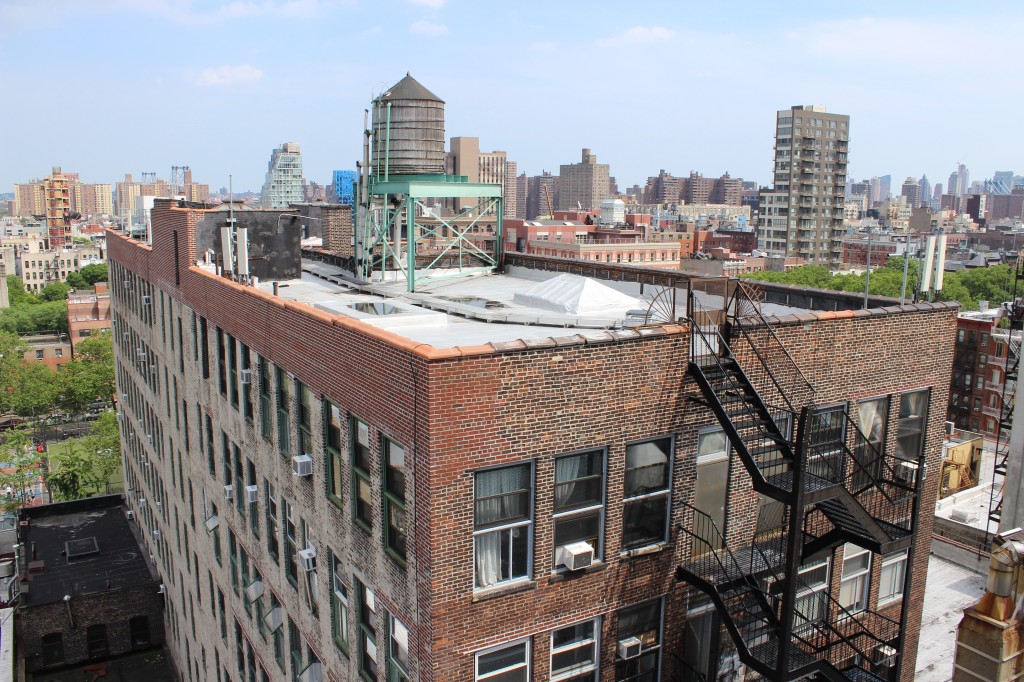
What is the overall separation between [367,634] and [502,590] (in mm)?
3616

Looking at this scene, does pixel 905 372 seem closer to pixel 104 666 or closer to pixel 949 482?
Result: pixel 104 666

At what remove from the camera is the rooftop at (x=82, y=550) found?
142 ft

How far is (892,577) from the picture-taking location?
17.7m

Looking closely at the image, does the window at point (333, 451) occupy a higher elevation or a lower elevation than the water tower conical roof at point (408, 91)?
lower

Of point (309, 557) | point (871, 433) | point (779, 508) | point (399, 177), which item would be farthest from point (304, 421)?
point (399, 177)

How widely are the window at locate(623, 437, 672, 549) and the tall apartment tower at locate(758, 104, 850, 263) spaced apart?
165m

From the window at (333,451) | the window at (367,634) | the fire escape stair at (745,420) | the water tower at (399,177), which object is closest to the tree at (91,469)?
the water tower at (399,177)

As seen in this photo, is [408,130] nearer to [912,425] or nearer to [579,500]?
[912,425]

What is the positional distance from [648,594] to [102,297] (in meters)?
126

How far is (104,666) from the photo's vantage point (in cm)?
4397

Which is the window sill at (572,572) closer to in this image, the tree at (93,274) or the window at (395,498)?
the window at (395,498)

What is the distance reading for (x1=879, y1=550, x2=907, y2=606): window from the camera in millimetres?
17531

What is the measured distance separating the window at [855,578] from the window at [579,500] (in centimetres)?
661

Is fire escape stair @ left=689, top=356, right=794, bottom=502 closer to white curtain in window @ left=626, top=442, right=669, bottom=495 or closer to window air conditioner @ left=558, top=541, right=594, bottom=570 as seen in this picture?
white curtain in window @ left=626, top=442, right=669, bottom=495
